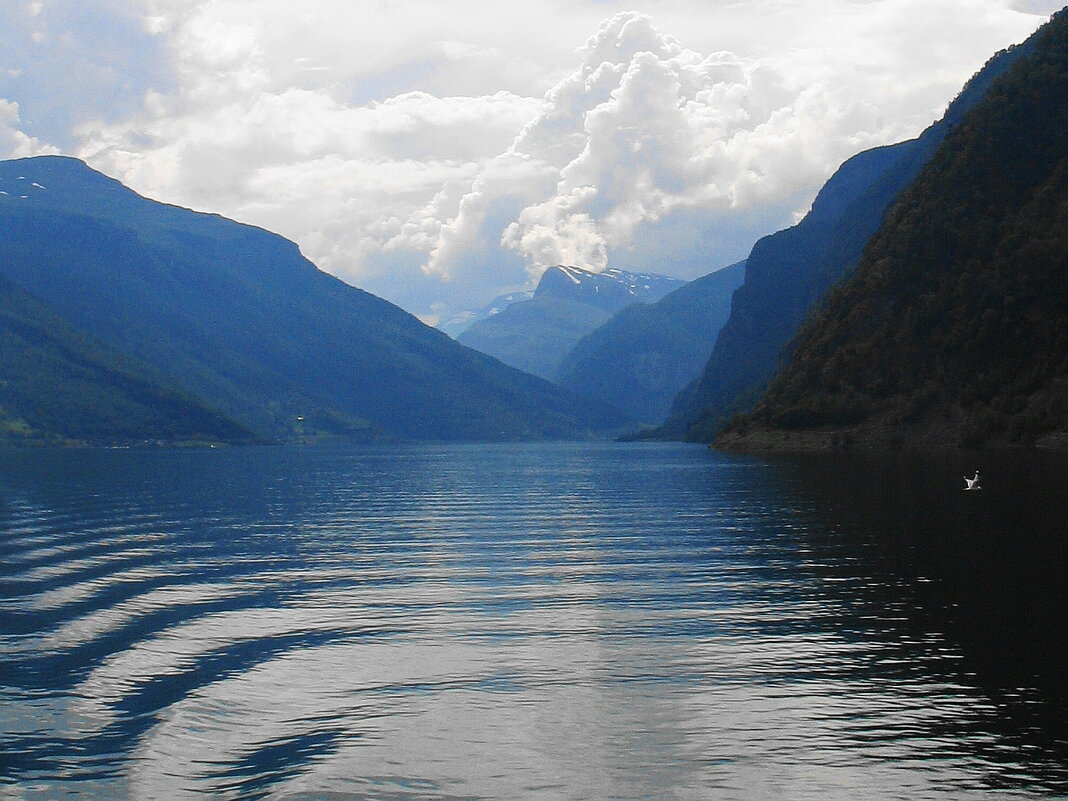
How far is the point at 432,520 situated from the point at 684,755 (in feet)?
198

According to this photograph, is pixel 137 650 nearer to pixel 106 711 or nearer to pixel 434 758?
pixel 106 711

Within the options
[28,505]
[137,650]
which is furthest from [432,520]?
[137,650]

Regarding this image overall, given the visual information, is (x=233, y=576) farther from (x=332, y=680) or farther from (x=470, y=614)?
(x=332, y=680)

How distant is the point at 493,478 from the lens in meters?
157

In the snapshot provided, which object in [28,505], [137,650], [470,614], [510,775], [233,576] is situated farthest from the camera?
[28,505]

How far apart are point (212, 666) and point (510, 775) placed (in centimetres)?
1400

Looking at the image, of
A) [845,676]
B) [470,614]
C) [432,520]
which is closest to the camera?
[845,676]

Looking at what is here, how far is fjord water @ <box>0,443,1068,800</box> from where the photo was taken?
23.8 m

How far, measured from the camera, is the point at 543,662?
33.8m

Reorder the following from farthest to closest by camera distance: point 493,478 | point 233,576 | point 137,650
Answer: point 493,478, point 233,576, point 137,650

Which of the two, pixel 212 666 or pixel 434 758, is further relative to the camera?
pixel 212 666

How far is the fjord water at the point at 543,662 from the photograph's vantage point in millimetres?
23766

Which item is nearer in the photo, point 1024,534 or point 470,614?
point 470,614

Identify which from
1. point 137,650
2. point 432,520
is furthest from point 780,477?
point 137,650
